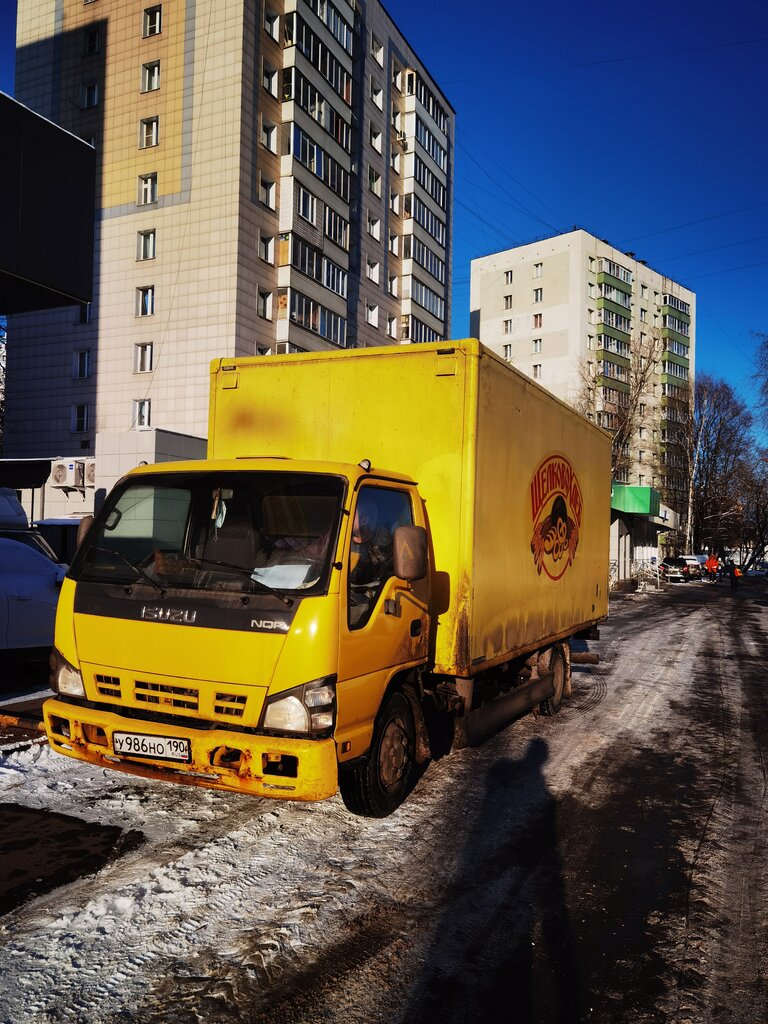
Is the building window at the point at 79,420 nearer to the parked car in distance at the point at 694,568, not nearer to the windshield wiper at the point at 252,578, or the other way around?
the windshield wiper at the point at 252,578

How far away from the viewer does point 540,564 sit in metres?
6.86

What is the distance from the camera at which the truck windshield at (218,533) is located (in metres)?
4.15

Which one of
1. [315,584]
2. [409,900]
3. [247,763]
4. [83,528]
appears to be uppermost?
[83,528]

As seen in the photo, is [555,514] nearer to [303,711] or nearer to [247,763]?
[303,711]

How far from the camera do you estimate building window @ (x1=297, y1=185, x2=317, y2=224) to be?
104 ft

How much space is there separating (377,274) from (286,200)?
9468mm

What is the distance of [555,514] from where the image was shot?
7.41 m

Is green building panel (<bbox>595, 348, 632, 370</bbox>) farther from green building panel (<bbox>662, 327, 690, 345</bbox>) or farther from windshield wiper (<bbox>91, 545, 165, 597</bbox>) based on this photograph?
windshield wiper (<bbox>91, 545, 165, 597</bbox>)

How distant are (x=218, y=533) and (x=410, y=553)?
1157 mm

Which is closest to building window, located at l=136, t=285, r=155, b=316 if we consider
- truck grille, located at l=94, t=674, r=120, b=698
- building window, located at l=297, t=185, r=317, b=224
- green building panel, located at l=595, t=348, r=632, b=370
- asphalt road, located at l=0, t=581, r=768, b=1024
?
building window, located at l=297, t=185, r=317, b=224

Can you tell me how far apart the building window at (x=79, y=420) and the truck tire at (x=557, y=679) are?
28345 millimetres

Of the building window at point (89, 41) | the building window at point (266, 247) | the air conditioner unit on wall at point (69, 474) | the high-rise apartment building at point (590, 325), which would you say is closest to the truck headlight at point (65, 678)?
the air conditioner unit on wall at point (69, 474)

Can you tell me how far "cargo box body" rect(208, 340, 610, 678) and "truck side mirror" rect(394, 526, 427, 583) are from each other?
0.86m

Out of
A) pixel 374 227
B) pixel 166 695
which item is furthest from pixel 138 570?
pixel 374 227
